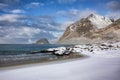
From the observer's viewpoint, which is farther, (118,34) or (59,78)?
(118,34)

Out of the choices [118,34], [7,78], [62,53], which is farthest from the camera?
[118,34]

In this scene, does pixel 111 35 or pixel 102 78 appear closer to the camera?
pixel 102 78

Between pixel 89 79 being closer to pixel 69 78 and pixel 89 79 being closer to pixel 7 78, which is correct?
pixel 69 78

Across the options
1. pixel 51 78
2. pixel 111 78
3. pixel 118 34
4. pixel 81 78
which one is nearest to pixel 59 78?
pixel 51 78

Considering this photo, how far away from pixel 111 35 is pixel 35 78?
19277 cm

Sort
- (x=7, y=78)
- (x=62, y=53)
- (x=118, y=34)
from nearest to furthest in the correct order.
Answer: (x=7, y=78), (x=62, y=53), (x=118, y=34)

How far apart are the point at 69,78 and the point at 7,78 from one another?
3390 millimetres

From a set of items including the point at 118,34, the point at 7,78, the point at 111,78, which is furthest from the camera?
the point at 118,34

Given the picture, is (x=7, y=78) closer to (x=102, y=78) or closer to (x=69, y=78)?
(x=69, y=78)

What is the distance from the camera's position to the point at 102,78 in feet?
31.9

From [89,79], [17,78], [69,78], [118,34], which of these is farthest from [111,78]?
[118,34]

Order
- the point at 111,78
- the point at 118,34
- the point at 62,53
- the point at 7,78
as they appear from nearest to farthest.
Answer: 1. the point at 111,78
2. the point at 7,78
3. the point at 62,53
4. the point at 118,34

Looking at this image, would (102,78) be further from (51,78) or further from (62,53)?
(62,53)

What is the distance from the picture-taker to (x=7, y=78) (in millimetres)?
10219
